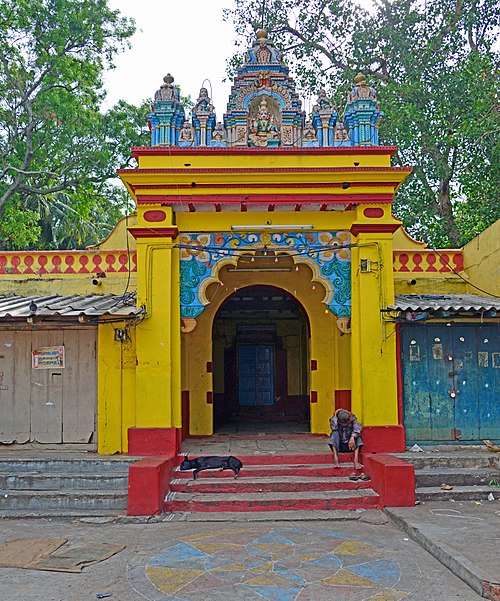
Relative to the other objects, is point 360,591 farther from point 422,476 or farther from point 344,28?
point 344,28

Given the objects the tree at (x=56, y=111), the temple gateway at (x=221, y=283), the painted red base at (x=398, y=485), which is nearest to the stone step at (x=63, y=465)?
the temple gateway at (x=221, y=283)

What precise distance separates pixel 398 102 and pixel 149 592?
1400 cm

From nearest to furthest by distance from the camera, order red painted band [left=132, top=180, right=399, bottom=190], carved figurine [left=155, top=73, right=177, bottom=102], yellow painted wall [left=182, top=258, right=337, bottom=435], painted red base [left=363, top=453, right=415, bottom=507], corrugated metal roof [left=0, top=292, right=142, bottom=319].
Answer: painted red base [left=363, top=453, right=415, bottom=507], corrugated metal roof [left=0, top=292, right=142, bottom=319], red painted band [left=132, top=180, right=399, bottom=190], carved figurine [left=155, top=73, right=177, bottom=102], yellow painted wall [left=182, top=258, right=337, bottom=435]

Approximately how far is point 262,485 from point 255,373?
642 centimetres

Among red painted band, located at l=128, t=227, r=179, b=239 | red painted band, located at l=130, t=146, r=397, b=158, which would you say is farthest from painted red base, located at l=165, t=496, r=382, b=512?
red painted band, located at l=130, t=146, r=397, b=158

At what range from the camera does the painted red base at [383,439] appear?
8.76 m

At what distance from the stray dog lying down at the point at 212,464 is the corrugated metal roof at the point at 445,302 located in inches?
124

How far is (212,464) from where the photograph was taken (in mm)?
8445

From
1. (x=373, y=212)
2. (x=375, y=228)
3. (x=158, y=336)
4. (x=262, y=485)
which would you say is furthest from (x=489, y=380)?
(x=158, y=336)

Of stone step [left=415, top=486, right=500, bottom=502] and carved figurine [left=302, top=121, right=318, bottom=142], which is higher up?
carved figurine [left=302, top=121, right=318, bottom=142]

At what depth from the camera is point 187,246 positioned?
30.0ft

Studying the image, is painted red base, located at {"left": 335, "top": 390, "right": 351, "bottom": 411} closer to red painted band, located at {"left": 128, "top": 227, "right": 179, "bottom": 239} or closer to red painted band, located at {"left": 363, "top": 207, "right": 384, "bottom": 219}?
red painted band, located at {"left": 363, "top": 207, "right": 384, "bottom": 219}

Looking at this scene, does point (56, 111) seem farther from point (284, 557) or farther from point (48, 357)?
point (284, 557)

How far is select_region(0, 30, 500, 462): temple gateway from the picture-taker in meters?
8.84
